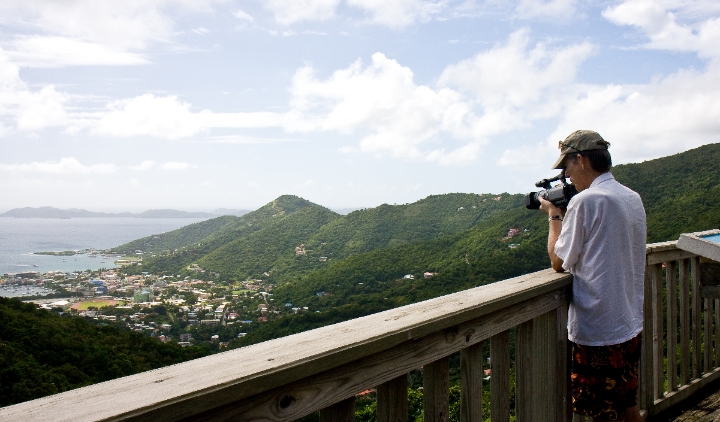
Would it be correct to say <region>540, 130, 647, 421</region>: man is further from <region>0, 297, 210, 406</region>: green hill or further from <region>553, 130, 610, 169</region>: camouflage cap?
<region>0, 297, 210, 406</region>: green hill

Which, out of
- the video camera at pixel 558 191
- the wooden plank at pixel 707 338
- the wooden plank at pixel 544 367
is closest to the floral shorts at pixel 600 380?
the wooden plank at pixel 544 367

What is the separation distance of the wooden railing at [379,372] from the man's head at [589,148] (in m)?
0.49

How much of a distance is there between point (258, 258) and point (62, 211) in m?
131

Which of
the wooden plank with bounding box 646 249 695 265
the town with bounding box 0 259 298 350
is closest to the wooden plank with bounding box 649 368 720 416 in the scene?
the wooden plank with bounding box 646 249 695 265

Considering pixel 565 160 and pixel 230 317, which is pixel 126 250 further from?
pixel 565 160

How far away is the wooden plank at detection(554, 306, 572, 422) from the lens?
2012 millimetres

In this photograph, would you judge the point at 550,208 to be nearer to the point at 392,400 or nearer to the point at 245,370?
the point at 392,400

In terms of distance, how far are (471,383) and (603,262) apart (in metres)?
0.80

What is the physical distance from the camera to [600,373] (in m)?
2.00

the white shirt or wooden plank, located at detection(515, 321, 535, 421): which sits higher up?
the white shirt

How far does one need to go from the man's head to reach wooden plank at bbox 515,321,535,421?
0.77 metres

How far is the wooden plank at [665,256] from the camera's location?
9.16 ft

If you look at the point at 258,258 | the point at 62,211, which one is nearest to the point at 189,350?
the point at 258,258

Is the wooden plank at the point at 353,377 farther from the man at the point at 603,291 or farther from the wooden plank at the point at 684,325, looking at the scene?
the wooden plank at the point at 684,325
